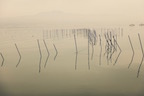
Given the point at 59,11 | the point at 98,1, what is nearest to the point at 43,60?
the point at 59,11

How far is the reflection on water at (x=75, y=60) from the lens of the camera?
1.12 meters

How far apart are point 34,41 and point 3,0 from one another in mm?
212

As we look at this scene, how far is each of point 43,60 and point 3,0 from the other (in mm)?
294

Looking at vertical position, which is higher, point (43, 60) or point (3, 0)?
point (3, 0)

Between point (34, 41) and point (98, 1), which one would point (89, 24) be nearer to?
point (98, 1)

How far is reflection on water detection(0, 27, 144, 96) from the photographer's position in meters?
1.12

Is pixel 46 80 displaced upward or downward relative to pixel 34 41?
downward

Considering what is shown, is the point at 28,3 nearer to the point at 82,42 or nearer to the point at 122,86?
the point at 82,42

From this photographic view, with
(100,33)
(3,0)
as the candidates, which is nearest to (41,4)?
(3,0)

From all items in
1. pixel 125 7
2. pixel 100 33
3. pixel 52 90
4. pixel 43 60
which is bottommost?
pixel 52 90

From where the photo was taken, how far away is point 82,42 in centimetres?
112

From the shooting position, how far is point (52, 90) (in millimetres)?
1168

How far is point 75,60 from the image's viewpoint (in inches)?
44.4

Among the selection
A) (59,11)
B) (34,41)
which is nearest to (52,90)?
(34,41)
